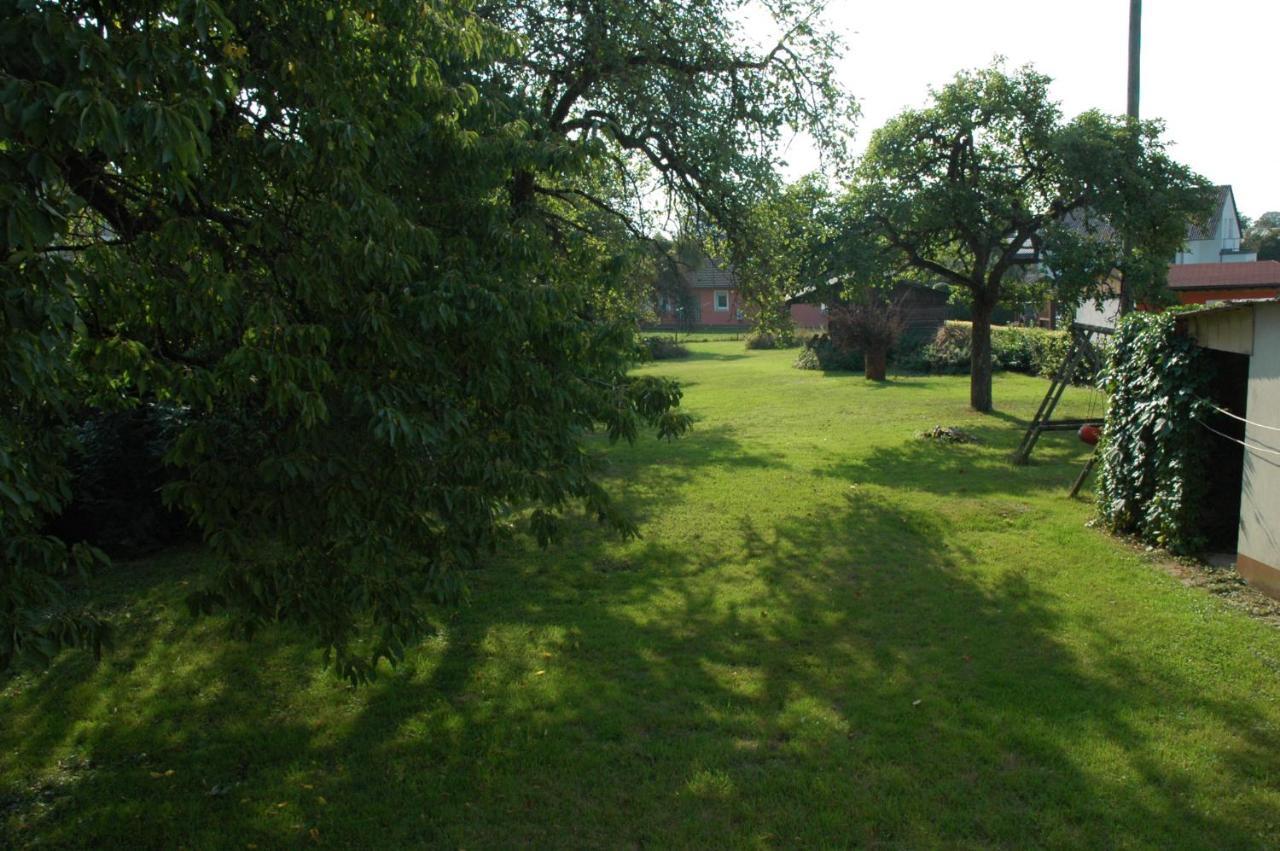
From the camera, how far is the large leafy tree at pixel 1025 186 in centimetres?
1647

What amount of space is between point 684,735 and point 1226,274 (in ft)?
116

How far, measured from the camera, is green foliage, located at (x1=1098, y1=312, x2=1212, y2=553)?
351 inches

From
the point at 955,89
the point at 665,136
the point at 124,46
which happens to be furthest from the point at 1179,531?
the point at 955,89

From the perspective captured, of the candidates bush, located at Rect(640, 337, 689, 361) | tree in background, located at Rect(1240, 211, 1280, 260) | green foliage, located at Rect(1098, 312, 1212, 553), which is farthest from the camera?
tree in background, located at Rect(1240, 211, 1280, 260)

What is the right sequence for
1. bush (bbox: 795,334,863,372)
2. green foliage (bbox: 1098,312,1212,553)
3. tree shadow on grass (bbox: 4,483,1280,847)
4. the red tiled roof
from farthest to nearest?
bush (bbox: 795,334,863,372) → the red tiled roof → green foliage (bbox: 1098,312,1212,553) → tree shadow on grass (bbox: 4,483,1280,847)

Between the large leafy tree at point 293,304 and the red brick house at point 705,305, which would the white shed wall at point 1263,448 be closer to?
the large leafy tree at point 293,304

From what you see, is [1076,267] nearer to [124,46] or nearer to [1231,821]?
[1231,821]

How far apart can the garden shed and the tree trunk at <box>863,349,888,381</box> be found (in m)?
19.6

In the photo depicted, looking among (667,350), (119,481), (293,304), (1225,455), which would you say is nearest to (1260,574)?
(1225,455)

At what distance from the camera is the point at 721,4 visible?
40.3 ft

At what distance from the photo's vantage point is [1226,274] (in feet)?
110

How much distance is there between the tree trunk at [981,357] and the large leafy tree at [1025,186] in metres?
0.85

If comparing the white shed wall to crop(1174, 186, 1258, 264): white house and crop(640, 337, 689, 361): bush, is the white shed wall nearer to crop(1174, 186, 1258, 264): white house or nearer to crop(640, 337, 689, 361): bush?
crop(640, 337, 689, 361): bush

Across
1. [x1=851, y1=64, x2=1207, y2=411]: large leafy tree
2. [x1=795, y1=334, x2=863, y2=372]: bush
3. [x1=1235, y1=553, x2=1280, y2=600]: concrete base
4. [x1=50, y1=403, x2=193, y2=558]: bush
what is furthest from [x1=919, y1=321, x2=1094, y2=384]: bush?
[x1=50, y1=403, x2=193, y2=558]: bush
